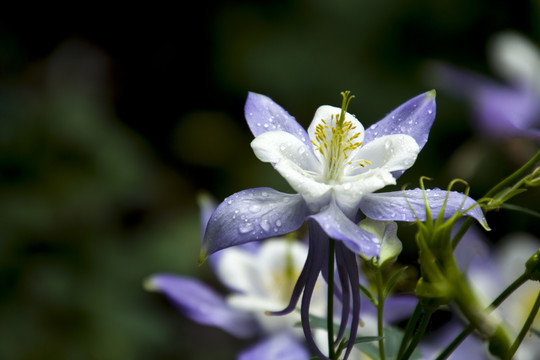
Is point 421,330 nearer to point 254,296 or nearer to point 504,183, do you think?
point 504,183

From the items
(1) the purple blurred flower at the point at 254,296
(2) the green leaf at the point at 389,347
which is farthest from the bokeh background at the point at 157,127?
(2) the green leaf at the point at 389,347

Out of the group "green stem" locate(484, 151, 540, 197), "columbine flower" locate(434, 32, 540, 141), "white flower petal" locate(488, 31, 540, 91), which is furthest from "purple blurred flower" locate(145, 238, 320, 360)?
"white flower petal" locate(488, 31, 540, 91)

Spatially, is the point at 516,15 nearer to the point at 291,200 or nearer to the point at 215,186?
the point at 215,186

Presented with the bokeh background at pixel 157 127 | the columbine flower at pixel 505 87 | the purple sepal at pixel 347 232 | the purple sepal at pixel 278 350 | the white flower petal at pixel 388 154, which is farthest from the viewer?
the bokeh background at pixel 157 127

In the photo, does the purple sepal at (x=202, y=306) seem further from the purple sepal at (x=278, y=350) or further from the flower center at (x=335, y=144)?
the flower center at (x=335, y=144)

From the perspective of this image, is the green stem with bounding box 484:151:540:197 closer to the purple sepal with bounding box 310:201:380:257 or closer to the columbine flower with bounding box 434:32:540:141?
the purple sepal with bounding box 310:201:380:257

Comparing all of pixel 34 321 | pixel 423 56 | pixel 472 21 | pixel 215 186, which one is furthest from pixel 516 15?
pixel 34 321

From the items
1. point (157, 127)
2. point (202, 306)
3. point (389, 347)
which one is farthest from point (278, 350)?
point (157, 127)

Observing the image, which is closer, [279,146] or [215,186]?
[279,146]
